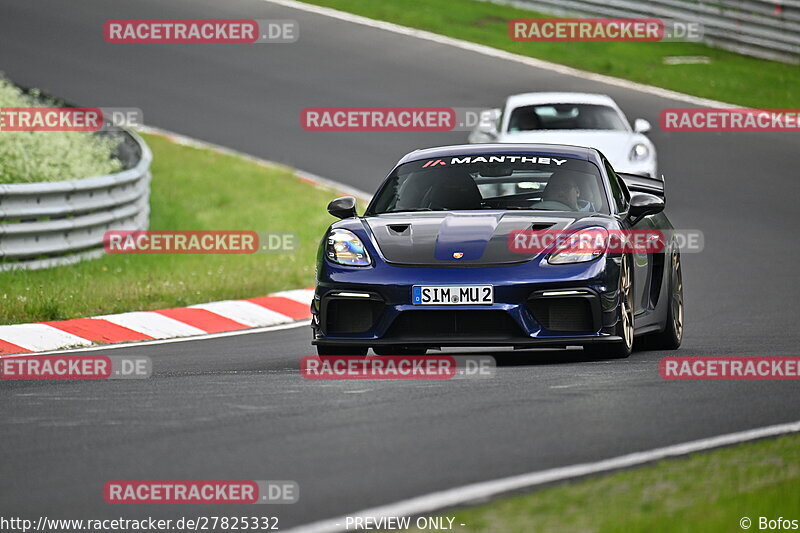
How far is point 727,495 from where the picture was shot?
523 cm

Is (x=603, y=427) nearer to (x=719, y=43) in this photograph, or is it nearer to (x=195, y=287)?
(x=195, y=287)

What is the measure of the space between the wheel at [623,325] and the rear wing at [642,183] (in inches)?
94.5

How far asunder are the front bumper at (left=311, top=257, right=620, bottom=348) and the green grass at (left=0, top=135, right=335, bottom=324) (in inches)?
175

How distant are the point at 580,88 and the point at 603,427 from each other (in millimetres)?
19038

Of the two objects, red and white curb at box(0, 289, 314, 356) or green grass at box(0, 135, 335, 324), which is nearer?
red and white curb at box(0, 289, 314, 356)

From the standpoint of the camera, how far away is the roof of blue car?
33.5 ft

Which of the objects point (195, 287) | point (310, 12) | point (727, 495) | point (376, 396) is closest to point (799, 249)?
point (195, 287)

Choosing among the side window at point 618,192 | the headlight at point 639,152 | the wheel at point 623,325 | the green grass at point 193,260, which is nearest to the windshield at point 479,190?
the side window at point 618,192

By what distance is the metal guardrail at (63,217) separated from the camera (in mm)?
14156

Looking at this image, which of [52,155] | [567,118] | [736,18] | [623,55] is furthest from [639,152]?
[736,18]

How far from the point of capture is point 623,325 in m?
8.90

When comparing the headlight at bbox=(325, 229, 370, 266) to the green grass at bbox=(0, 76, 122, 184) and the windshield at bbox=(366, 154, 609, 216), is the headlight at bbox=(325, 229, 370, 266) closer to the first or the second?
the windshield at bbox=(366, 154, 609, 216)

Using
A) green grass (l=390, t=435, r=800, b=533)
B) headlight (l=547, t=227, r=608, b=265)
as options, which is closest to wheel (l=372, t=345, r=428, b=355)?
headlight (l=547, t=227, r=608, b=265)

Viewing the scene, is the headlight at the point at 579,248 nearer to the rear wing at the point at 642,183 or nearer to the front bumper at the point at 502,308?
the front bumper at the point at 502,308
